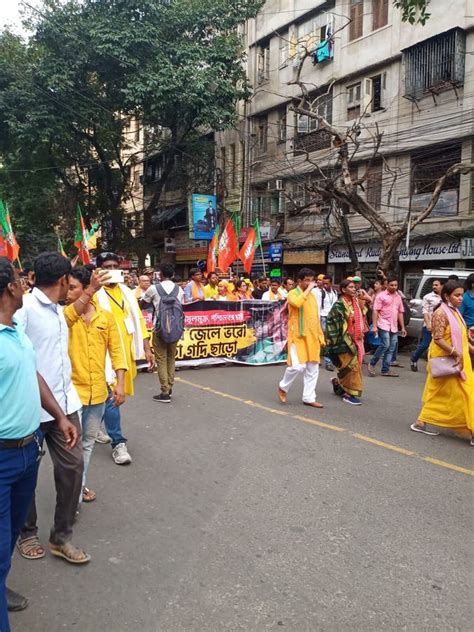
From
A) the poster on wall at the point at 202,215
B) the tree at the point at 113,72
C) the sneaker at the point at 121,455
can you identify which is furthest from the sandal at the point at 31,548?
the poster on wall at the point at 202,215

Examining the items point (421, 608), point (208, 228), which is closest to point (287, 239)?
point (208, 228)

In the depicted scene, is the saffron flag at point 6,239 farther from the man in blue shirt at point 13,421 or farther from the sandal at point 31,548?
the man in blue shirt at point 13,421

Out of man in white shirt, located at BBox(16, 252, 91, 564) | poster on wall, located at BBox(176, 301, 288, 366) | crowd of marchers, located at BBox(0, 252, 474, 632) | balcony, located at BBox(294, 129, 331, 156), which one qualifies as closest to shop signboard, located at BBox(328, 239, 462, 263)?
balcony, located at BBox(294, 129, 331, 156)

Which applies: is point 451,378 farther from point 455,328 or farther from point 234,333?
point 234,333

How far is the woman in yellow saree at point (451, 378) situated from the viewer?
17.2 feet

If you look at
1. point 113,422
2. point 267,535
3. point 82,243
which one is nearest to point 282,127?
point 82,243

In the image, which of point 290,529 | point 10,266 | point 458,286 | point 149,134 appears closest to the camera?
point 10,266

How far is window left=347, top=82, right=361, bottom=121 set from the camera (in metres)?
19.2

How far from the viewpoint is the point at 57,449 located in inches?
118

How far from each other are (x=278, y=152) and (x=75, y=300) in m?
21.0

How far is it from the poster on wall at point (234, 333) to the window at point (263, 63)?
17.0m

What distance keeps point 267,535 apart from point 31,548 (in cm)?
143

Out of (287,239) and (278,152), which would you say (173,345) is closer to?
(287,239)

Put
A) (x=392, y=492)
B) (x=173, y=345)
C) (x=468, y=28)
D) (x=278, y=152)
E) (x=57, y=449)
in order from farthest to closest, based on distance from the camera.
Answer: (x=278, y=152), (x=468, y=28), (x=173, y=345), (x=392, y=492), (x=57, y=449)
